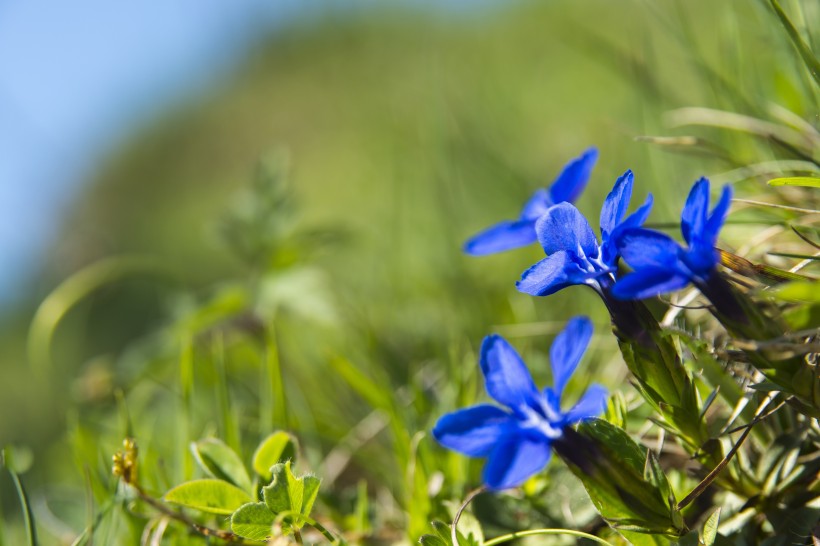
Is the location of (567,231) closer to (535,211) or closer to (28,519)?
(535,211)

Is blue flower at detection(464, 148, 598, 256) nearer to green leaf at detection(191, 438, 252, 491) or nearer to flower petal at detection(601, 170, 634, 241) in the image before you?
flower petal at detection(601, 170, 634, 241)

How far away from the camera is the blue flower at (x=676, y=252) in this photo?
2.14ft

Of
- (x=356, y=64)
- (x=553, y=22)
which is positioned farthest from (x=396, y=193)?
(x=356, y=64)

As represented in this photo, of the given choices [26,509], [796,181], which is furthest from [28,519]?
[796,181]

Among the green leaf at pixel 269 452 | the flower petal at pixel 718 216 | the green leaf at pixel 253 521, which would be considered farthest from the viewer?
the green leaf at pixel 269 452

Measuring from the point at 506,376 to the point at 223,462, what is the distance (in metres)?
0.45

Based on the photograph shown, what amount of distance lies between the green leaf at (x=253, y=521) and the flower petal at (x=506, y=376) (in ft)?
0.99

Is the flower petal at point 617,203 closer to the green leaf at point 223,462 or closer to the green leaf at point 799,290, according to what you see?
the green leaf at point 799,290

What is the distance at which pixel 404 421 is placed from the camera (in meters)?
1.21

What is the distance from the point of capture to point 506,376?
77 cm

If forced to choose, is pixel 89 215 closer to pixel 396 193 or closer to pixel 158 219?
pixel 158 219

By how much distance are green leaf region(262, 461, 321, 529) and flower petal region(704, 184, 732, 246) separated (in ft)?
1.62

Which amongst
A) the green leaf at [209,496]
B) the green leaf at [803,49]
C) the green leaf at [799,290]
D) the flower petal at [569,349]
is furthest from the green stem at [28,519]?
the green leaf at [803,49]

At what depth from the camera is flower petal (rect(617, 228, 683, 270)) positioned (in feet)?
2.21
